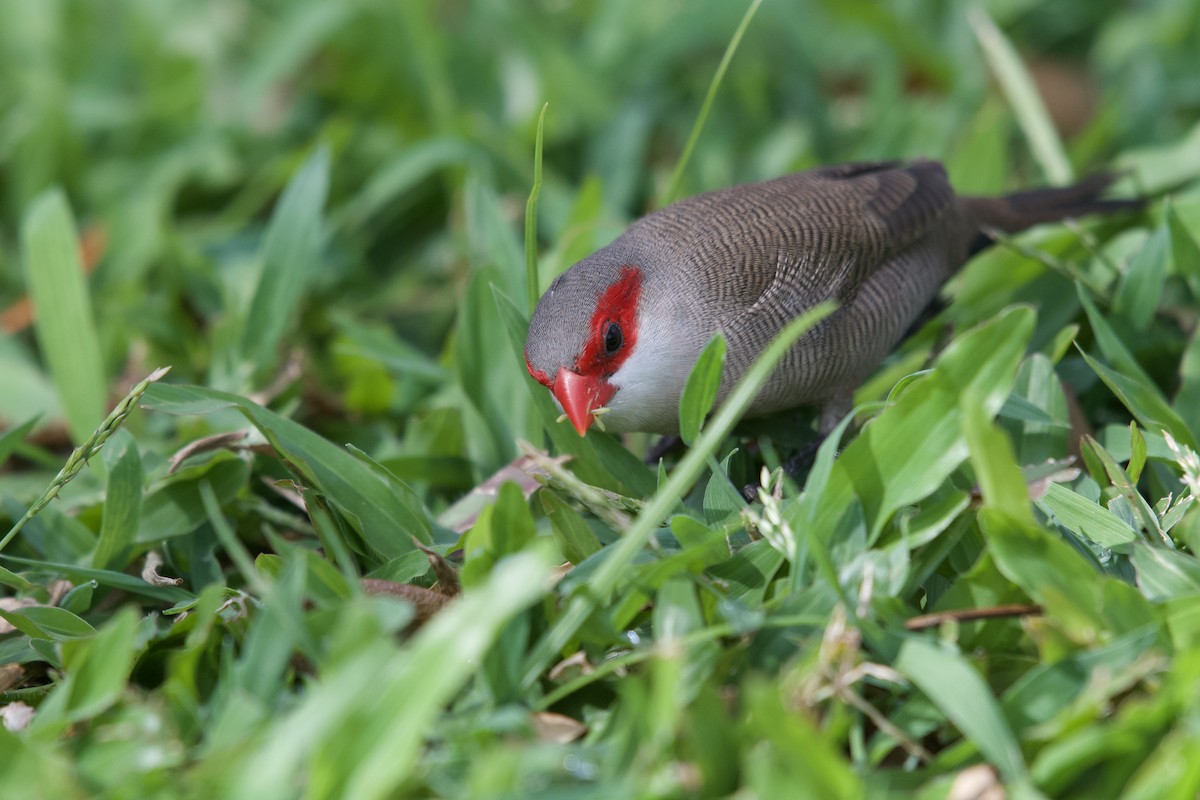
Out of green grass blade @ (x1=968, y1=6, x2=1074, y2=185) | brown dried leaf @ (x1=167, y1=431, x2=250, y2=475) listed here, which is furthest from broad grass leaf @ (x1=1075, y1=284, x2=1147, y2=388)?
brown dried leaf @ (x1=167, y1=431, x2=250, y2=475)

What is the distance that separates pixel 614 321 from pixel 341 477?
2.09ft

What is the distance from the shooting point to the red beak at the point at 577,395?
2.37m

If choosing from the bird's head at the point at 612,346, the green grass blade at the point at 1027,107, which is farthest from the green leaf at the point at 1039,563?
the green grass blade at the point at 1027,107

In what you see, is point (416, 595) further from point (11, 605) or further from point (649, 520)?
point (11, 605)

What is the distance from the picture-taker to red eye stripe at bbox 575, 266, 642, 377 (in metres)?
2.37

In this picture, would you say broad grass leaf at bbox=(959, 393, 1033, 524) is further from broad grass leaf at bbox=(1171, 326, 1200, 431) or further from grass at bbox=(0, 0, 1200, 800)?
broad grass leaf at bbox=(1171, 326, 1200, 431)

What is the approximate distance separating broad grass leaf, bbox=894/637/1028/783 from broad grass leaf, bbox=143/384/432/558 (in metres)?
1.06

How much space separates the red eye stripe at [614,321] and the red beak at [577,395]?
0.07ft

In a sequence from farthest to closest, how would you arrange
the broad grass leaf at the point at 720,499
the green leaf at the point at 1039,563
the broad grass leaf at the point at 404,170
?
the broad grass leaf at the point at 404,170 → the broad grass leaf at the point at 720,499 → the green leaf at the point at 1039,563

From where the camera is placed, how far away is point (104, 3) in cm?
536

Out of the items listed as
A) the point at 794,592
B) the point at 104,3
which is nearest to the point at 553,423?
the point at 794,592

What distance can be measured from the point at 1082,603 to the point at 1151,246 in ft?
4.58

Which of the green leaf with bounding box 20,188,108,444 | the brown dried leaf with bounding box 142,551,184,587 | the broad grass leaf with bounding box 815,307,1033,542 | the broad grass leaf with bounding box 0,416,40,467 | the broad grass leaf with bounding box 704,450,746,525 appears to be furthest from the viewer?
the green leaf with bounding box 20,188,108,444

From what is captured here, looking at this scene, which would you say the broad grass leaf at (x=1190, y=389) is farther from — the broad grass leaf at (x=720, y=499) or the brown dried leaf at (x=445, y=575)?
the brown dried leaf at (x=445, y=575)
